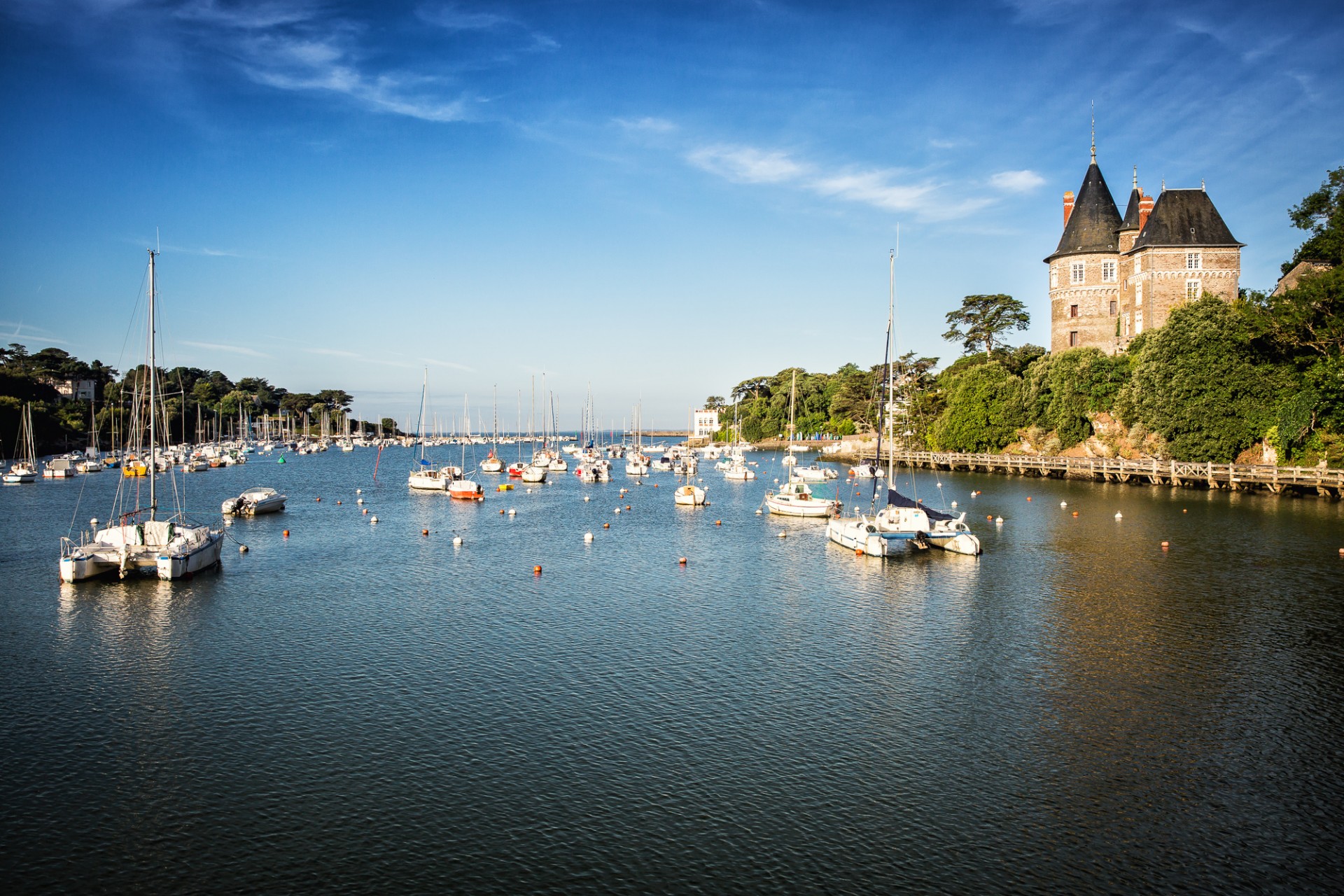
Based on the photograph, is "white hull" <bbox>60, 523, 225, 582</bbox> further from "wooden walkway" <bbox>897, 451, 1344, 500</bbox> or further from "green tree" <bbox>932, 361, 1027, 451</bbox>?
"green tree" <bbox>932, 361, 1027, 451</bbox>

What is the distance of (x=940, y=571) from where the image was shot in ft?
130

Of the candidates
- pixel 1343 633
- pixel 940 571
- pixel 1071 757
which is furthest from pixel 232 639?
pixel 1343 633

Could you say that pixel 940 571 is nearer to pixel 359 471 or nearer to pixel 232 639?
pixel 232 639

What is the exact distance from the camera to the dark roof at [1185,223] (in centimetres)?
8831

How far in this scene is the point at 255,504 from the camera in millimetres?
62219

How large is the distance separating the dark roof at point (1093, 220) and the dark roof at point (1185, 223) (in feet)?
21.5

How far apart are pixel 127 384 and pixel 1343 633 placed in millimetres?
195869

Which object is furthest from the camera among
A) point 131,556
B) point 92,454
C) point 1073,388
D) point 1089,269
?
point 92,454

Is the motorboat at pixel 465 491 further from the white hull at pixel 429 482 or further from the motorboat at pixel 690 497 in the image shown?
the motorboat at pixel 690 497

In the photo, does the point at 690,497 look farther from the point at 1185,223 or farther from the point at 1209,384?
the point at 1185,223

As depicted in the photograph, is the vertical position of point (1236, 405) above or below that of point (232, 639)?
above

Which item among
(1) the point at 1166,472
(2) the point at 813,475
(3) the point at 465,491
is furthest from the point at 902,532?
(2) the point at 813,475

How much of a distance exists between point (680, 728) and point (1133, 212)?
9792cm

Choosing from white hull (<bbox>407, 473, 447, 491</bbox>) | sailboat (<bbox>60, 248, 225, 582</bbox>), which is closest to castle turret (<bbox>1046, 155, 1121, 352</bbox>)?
white hull (<bbox>407, 473, 447, 491</bbox>)
